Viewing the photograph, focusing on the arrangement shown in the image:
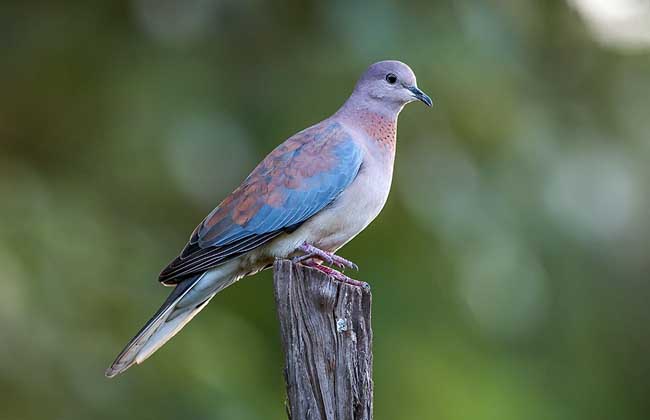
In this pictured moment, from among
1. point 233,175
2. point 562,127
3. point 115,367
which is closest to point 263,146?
point 233,175

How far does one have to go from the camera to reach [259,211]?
613cm

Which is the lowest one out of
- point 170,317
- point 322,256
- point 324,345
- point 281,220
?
point 170,317

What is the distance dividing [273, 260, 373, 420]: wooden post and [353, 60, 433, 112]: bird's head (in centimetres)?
202

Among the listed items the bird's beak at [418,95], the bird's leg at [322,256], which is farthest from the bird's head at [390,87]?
the bird's leg at [322,256]

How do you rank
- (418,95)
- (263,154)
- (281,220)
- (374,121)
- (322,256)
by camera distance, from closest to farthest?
(322,256), (281,220), (374,121), (418,95), (263,154)

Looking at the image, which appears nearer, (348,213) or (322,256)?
(322,256)

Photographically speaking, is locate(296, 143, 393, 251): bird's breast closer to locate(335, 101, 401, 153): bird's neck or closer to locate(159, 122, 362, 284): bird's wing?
locate(159, 122, 362, 284): bird's wing

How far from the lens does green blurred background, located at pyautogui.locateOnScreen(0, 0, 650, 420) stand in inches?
341

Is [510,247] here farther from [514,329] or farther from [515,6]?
[515,6]

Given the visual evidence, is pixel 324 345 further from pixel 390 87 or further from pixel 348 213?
pixel 390 87

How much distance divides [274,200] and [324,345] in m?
1.47

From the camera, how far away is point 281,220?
6082 millimetres

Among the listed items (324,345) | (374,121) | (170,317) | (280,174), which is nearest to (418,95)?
(374,121)

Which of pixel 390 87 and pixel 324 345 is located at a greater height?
pixel 390 87
